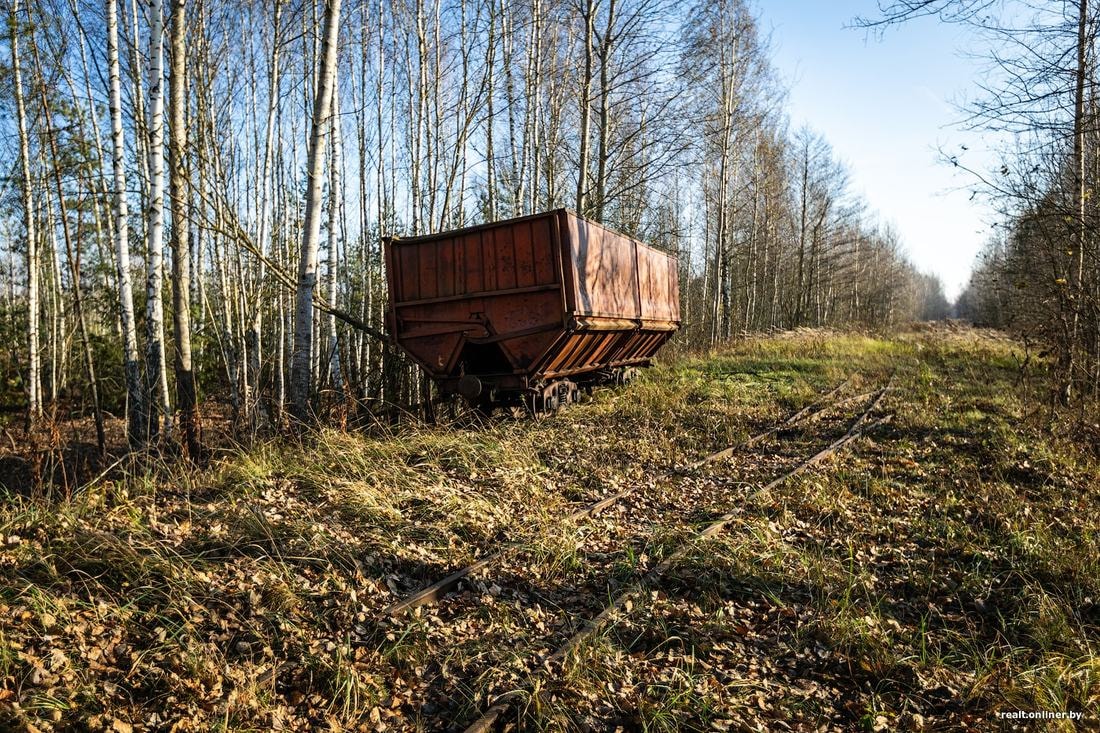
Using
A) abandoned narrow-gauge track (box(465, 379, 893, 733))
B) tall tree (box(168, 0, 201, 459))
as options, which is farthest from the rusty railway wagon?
abandoned narrow-gauge track (box(465, 379, 893, 733))

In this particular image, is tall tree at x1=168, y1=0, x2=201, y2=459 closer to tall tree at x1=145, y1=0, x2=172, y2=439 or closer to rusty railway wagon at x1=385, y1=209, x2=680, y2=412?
tall tree at x1=145, y1=0, x2=172, y2=439

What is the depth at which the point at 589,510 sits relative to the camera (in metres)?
5.63

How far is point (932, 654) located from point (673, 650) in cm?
156

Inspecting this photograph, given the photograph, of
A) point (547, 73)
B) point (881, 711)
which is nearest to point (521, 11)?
point (547, 73)

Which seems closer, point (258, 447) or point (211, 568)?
point (211, 568)

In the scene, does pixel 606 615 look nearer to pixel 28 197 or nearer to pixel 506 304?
pixel 506 304

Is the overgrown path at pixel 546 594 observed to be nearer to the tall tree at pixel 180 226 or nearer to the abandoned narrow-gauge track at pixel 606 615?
the abandoned narrow-gauge track at pixel 606 615

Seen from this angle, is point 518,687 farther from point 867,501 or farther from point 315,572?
point 867,501

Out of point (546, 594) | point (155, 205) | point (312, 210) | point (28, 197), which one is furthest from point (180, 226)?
point (546, 594)

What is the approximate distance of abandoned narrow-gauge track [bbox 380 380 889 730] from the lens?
3.16 meters

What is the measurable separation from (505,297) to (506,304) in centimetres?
11

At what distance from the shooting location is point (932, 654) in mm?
3529

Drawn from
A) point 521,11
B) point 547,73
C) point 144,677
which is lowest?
point 144,677

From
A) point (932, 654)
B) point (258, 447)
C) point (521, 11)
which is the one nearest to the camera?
point (932, 654)
